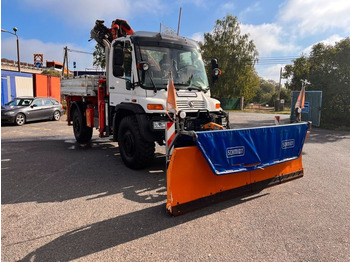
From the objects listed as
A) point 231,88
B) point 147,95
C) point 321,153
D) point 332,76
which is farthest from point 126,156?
point 231,88

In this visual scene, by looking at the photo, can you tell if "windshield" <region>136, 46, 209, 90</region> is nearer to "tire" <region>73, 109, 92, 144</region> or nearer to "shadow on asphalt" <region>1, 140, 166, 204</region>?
"shadow on asphalt" <region>1, 140, 166, 204</region>

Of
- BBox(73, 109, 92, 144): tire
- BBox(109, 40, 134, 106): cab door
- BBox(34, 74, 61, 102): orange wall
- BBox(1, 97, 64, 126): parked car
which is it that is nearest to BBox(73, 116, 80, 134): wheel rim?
BBox(73, 109, 92, 144): tire

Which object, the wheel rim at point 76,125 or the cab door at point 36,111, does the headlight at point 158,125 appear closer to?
the wheel rim at point 76,125

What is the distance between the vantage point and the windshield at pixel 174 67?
5.40 meters

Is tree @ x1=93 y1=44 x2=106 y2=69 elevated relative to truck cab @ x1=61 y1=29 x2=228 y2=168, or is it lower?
elevated

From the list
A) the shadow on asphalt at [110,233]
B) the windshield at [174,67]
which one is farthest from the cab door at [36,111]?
the shadow on asphalt at [110,233]

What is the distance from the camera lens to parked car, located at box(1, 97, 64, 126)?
13531 mm

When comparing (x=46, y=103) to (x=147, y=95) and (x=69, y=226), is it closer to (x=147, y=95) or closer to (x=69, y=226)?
(x=147, y=95)

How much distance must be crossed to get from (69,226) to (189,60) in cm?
437

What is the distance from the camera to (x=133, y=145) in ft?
18.2

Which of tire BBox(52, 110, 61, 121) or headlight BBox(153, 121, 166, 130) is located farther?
tire BBox(52, 110, 61, 121)

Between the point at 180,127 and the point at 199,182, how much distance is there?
1.44 metres

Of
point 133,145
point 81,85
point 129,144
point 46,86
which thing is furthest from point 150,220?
point 46,86

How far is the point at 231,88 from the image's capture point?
37.3 m
